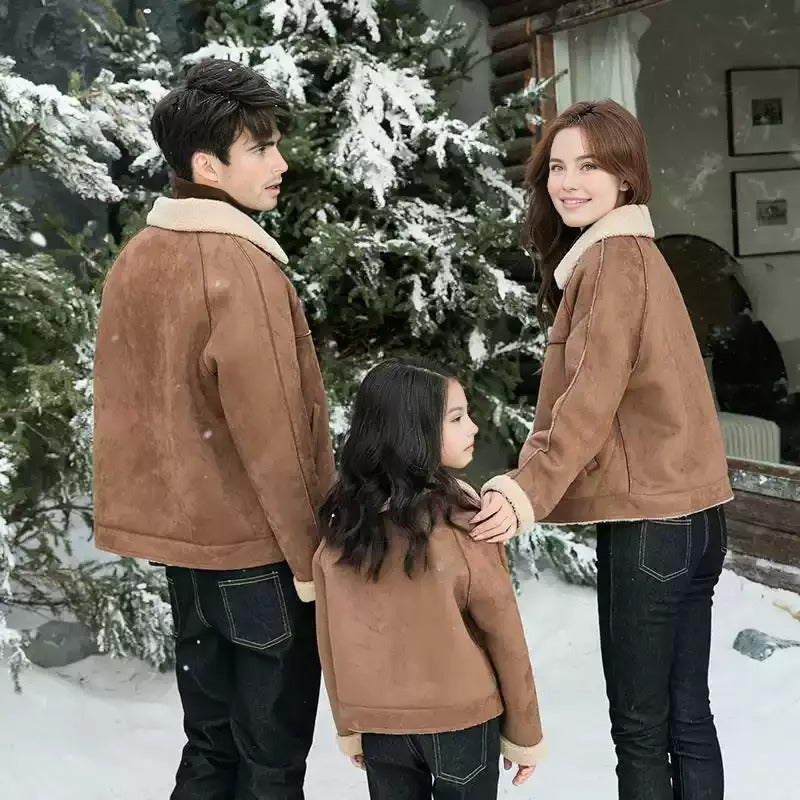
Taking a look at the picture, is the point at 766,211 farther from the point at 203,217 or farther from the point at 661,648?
the point at 203,217

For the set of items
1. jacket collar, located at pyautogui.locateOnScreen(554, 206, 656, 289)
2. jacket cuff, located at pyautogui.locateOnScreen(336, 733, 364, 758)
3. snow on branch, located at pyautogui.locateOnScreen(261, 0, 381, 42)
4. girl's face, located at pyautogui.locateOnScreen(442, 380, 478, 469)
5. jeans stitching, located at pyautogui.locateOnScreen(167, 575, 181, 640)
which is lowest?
jacket cuff, located at pyautogui.locateOnScreen(336, 733, 364, 758)

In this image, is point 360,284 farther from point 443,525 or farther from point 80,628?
point 443,525

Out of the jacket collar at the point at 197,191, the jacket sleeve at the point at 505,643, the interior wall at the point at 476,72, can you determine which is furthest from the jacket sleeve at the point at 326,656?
the interior wall at the point at 476,72

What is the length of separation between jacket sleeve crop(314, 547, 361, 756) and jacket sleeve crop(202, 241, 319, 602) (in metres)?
0.05

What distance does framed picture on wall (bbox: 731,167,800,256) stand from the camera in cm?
712

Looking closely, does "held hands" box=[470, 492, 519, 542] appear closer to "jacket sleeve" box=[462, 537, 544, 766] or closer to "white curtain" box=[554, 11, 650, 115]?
"jacket sleeve" box=[462, 537, 544, 766]

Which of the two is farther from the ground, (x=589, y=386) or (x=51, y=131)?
(x=51, y=131)

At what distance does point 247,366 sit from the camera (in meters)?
1.94

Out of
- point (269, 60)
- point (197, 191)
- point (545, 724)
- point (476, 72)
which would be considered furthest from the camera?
point (476, 72)

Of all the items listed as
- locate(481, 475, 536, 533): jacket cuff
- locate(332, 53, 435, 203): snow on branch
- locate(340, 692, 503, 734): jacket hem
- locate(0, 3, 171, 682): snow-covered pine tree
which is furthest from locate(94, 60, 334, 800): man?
locate(332, 53, 435, 203): snow on branch

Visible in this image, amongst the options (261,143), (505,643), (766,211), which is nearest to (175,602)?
(505,643)

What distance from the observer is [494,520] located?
1.89 metres

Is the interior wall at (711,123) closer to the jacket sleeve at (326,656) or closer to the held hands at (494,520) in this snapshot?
the held hands at (494,520)

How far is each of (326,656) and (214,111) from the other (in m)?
1.15
